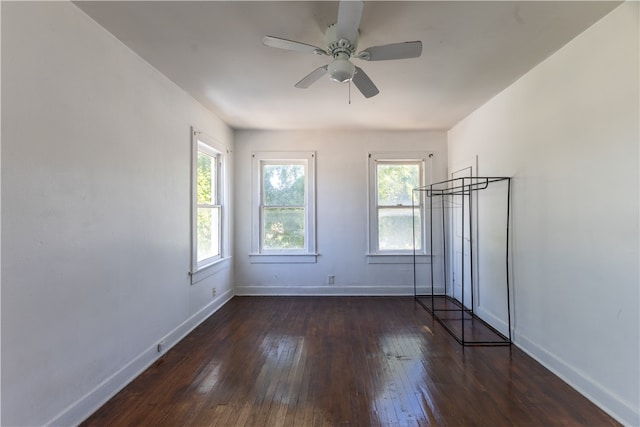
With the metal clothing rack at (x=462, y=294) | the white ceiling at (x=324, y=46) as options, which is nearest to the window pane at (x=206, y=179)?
the white ceiling at (x=324, y=46)

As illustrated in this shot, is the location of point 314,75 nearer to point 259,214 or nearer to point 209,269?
point 209,269

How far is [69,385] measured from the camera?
183 cm

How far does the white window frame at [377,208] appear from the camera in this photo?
4.72 metres

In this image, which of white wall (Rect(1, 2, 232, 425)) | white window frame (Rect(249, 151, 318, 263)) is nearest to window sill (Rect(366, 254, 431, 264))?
white window frame (Rect(249, 151, 318, 263))

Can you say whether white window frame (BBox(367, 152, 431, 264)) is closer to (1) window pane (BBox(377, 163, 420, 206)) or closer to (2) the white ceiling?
(1) window pane (BBox(377, 163, 420, 206))

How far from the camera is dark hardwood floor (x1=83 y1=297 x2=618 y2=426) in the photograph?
6.35 ft

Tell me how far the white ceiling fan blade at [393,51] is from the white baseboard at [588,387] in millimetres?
2478

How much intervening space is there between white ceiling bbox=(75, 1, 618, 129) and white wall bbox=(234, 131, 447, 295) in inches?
44.7

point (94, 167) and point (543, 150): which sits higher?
point (543, 150)

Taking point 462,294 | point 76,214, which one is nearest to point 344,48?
point 76,214

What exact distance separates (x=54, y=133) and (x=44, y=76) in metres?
0.30

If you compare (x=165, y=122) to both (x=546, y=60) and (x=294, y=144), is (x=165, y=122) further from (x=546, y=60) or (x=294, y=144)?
(x=546, y=60)

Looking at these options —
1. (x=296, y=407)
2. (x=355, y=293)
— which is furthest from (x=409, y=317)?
(x=296, y=407)

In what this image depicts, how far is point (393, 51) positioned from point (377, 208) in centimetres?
303
